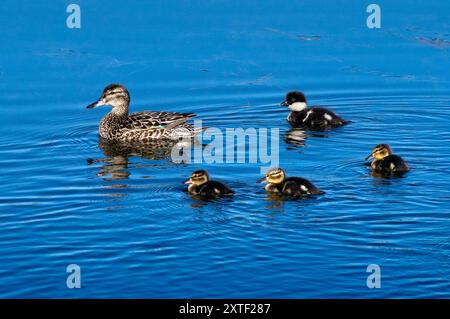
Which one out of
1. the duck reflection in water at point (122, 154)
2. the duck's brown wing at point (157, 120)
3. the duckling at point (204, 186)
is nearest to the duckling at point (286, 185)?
the duckling at point (204, 186)

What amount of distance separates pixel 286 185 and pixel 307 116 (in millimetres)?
2767

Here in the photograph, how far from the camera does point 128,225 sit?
9156 mm

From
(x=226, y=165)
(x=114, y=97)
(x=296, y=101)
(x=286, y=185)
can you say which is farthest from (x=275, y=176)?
(x=114, y=97)

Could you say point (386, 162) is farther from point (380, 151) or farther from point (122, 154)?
point (122, 154)

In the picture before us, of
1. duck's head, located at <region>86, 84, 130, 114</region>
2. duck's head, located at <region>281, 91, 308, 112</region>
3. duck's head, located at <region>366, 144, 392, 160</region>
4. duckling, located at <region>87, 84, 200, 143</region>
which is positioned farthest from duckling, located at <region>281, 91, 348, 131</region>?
duck's head, located at <region>86, 84, 130, 114</region>

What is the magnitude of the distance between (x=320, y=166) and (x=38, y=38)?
4.84 m

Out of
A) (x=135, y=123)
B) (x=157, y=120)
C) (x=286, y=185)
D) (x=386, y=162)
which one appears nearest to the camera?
(x=286, y=185)

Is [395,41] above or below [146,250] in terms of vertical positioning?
above

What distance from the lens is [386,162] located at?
34.1ft

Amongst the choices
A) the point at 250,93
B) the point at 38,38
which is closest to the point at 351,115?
the point at 250,93

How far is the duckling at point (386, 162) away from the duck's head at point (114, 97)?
318cm

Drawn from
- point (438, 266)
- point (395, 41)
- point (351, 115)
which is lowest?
point (438, 266)

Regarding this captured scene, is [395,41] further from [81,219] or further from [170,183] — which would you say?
[81,219]

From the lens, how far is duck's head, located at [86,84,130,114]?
12508 mm
